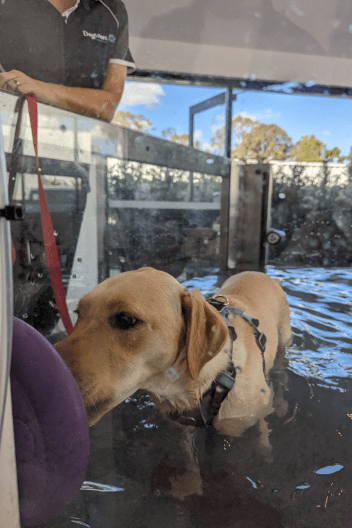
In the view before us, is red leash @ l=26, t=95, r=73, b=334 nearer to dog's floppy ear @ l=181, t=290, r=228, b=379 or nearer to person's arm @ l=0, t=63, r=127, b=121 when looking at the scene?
person's arm @ l=0, t=63, r=127, b=121

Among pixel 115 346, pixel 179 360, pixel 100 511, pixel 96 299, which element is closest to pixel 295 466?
pixel 179 360

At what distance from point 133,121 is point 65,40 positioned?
665mm

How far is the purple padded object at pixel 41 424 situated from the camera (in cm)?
75

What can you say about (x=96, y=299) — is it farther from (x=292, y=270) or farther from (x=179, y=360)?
(x=292, y=270)

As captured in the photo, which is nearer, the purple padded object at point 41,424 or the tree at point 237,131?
the purple padded object at point 41,424

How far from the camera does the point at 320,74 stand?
375 cm

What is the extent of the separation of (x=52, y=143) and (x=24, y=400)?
1.40 meters

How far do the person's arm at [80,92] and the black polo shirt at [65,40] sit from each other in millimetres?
42

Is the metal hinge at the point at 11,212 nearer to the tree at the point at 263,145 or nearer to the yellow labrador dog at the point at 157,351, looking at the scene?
the yellow labrador dog at the point at 157,351

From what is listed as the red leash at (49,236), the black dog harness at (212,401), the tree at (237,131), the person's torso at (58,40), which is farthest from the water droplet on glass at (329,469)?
the tree at (237,131)

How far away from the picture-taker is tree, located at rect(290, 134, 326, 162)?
4383mm

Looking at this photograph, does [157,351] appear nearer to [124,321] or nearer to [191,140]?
[124,321]

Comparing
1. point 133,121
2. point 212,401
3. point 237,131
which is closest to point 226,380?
point 212,401

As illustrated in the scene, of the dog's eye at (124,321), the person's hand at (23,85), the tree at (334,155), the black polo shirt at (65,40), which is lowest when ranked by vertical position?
the dog's eye at (124,321)
